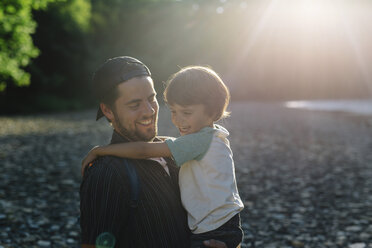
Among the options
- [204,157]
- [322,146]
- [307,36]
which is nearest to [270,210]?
[204,157]

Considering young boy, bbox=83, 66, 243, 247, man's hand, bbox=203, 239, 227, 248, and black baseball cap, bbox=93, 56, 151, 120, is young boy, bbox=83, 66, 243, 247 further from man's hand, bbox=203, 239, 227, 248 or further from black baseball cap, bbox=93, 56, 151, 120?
black baseball cap, bbox=93, 56, 151, 120

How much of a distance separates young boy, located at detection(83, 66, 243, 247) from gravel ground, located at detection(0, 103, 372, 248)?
1.81 meters

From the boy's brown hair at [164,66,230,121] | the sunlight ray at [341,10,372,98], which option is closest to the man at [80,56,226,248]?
the boy's brown hair at [164,66,230,121]

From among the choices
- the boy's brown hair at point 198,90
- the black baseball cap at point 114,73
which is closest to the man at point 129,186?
the black baseball cap at point 114,73

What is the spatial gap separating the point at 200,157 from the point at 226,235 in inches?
27.5

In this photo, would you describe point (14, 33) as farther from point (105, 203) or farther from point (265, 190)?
point (105, 203)

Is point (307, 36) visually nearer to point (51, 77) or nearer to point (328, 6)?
point (328, 6)

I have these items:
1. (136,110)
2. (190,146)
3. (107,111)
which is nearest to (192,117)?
(190,146)

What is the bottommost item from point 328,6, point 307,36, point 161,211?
point 161,211

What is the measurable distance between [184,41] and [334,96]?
113 ft

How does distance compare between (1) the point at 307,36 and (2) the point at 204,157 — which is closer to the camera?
(2) the point at 204,157

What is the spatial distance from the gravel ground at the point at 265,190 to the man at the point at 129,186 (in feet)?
6.71

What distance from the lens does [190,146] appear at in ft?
11.3

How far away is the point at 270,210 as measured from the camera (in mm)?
9797
